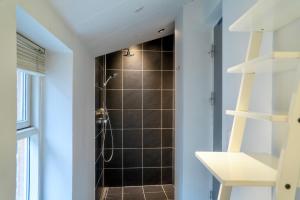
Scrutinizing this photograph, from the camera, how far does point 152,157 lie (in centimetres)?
471

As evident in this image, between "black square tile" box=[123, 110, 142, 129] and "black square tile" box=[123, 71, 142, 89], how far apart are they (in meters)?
0.41

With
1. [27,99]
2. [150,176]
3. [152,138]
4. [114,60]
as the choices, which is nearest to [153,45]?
[114,60]

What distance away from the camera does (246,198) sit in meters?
1.56

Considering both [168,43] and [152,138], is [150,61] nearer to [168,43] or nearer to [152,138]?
[168,43]

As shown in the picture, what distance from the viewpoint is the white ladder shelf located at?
31.8 inches

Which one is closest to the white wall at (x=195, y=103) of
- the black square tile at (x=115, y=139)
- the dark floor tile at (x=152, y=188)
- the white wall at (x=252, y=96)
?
the white wall at (x=252, y=96)

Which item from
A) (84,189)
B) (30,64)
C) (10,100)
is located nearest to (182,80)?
(84,189)

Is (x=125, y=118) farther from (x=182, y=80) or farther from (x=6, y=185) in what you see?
(x=6, y=185)

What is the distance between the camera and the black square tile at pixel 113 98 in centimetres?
456

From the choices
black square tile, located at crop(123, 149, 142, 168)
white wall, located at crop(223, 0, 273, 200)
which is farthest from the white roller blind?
black square tile, located at crop(123, 149, 142, 168)

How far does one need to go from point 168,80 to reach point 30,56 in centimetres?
314

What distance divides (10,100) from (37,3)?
50cm

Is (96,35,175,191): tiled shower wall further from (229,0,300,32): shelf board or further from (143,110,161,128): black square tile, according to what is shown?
(229,0,300,32): shelf board

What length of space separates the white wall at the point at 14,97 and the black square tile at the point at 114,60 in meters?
1.65
